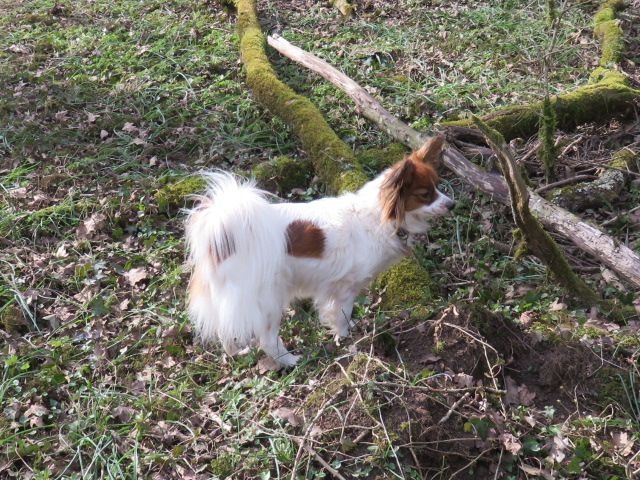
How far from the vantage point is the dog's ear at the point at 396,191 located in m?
4.66

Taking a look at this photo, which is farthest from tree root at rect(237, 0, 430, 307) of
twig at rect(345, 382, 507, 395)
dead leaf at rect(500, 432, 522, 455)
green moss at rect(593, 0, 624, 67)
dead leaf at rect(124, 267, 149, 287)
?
green moss at rect(593, 0, 624, 67)

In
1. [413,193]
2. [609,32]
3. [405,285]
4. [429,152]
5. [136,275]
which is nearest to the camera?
[413,193]

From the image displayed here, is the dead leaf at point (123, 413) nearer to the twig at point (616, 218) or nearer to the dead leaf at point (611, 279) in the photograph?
the dead leaf at point (611, 279)

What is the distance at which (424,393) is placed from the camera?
11.9 feet

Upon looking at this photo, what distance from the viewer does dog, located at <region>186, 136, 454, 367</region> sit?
424 cm

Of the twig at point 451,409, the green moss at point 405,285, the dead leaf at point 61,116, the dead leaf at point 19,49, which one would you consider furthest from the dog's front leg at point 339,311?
the dead leaf at point 19,49

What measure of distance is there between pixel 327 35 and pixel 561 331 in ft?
22.3

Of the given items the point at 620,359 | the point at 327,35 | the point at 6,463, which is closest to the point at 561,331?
the point at 620,359

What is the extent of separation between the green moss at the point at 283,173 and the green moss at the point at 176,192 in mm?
600

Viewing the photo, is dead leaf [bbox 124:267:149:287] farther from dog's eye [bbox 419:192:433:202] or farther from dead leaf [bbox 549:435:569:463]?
dead leaf [bbox 549:435:569:463]

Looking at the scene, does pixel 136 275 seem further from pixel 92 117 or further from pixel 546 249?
pixel 546 249

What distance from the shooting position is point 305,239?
181 inches

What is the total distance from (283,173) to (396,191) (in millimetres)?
2198

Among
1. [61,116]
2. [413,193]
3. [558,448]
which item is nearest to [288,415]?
[558,448]
